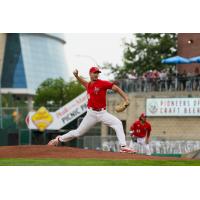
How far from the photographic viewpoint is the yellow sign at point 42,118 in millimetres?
38219

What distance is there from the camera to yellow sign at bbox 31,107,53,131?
3822cm

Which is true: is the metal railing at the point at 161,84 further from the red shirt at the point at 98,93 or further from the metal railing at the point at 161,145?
the red shirt at the point at 98,93

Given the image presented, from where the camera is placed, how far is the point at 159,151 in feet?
98.7

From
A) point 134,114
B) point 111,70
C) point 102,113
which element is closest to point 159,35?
point 111,70

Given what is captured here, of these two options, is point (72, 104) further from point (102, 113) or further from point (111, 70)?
point (102, 113)

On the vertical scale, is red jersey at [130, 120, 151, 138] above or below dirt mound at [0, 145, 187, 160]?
above

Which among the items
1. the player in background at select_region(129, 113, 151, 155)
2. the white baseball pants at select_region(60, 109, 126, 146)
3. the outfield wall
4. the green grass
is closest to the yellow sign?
the outfield wall

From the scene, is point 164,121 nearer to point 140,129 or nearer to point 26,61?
point 140,129

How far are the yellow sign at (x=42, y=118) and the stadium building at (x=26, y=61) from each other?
2586 inches

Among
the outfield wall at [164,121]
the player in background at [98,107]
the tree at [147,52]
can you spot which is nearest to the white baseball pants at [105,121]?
the player in background at [98,107]

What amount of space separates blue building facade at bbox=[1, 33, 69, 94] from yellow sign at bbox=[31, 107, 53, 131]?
69122 mm

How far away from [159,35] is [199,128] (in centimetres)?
1474

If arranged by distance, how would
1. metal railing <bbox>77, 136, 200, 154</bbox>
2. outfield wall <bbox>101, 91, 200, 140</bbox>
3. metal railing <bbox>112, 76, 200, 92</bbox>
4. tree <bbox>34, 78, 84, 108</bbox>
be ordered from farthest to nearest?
1. tree <bbox>34, 78, 84, 108</bbox>
2. outfield wall <bbox>101, 91, 200, 140</bbox>
3. metal railing <bbox>112, 76, 200, 92</bbox>
4. metal railing <bbox>77, 136, 200, 154</bbox>

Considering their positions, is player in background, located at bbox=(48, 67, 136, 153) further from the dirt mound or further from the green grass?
the green grass
